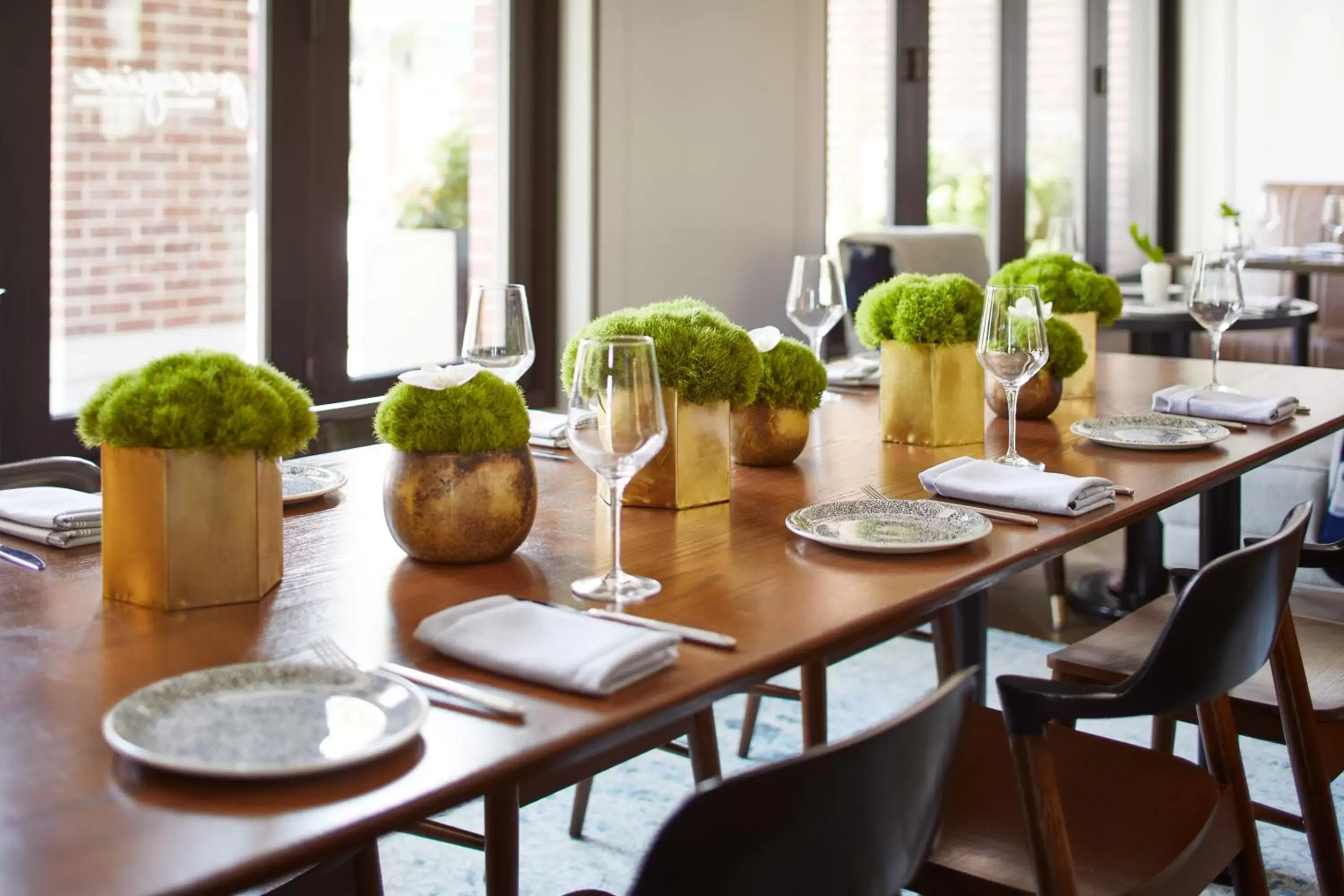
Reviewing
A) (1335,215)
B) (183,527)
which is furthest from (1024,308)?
(1335,215)

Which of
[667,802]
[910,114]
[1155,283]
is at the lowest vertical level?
[667,802]

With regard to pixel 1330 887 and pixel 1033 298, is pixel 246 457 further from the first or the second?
pixel 1330 887

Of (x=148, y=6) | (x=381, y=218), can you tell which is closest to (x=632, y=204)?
(x=381, y=218)

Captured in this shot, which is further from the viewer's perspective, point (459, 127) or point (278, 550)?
point (459, 127)

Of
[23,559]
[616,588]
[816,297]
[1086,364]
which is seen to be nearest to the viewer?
[616,588]

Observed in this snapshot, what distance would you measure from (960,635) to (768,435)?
86cm

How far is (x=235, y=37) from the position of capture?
3.11 meters

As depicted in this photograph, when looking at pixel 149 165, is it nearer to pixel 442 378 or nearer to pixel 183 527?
pixel 442 378

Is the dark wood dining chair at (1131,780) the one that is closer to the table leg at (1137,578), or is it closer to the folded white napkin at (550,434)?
the folded white napkin at (550,434)

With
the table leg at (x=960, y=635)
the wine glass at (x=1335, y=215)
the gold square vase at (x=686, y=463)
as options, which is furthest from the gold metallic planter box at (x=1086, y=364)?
the wine glass at (x=1335, y=215)

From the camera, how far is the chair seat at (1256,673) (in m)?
1.89

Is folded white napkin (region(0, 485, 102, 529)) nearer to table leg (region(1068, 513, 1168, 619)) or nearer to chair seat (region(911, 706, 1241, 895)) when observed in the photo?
chair seat (region(911, 706, 1241, 895))

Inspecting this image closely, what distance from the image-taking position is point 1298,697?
185cm

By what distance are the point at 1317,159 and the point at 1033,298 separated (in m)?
5.53
